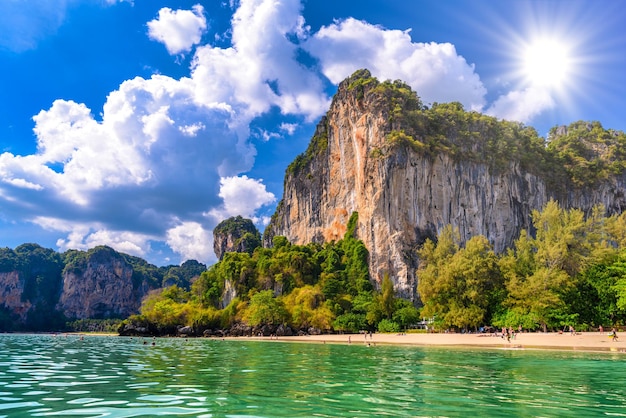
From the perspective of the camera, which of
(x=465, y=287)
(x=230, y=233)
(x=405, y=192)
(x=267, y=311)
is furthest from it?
(x=230, y=233)

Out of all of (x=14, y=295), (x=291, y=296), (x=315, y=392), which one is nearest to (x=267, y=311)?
(x=291, y=296)

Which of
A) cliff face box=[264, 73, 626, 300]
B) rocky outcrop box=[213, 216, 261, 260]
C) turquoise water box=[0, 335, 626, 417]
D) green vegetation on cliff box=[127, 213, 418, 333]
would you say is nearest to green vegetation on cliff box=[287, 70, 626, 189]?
cliff face box=[264, 73, 626, 300]

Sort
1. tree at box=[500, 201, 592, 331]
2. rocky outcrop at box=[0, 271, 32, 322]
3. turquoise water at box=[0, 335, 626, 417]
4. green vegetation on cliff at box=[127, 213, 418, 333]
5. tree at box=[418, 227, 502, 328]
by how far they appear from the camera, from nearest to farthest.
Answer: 1. turquoise water at box=[0, 335, 626, 417]
2. tree at box=[500, 201, 592, 331]
3. tree at box=[418, 227, 502, 328]
4. green vegetation on cliff at box=[127, 213, 418, 333]
5. rocky outcrop at box=[0, 271, 32, 322]

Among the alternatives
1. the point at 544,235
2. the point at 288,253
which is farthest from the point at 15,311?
the point at 544,235

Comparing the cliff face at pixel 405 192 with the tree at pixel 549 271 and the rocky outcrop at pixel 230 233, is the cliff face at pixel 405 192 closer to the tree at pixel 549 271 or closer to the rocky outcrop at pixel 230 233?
the tree at pixel 549 271

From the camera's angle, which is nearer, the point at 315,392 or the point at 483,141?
the point at 315,392

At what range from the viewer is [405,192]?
87.8 metres

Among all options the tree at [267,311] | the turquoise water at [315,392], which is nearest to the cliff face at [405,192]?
the tree at [267,311]

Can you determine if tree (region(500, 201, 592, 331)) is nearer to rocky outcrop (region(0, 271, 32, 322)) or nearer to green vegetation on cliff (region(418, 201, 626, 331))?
green vegetation on cliff (region(418, 201, 626, 331))

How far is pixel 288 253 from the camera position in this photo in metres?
95.0

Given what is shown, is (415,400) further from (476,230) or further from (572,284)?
(476,230)

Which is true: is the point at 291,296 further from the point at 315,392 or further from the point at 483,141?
the point at 315,392

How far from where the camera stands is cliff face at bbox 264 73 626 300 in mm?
86312

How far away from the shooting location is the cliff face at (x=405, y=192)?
86312mm
